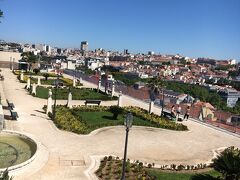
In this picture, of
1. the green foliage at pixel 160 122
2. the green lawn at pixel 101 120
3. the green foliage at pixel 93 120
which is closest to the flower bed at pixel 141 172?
the green foliage at pixel 93 120

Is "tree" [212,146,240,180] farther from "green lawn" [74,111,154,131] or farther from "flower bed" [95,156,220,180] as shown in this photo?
"green lawn" [74,111,154,131]

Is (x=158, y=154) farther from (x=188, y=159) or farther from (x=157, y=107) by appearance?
(x=157, y=107)

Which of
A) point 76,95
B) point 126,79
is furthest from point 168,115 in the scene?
point 126,79

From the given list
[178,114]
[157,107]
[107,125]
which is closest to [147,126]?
[107,125]

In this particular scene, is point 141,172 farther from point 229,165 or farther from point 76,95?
point 76,95

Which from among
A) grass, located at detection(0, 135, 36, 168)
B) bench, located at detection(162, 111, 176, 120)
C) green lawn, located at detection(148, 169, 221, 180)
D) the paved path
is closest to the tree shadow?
green lawn, located at detection(148, 169, 221, 180)
